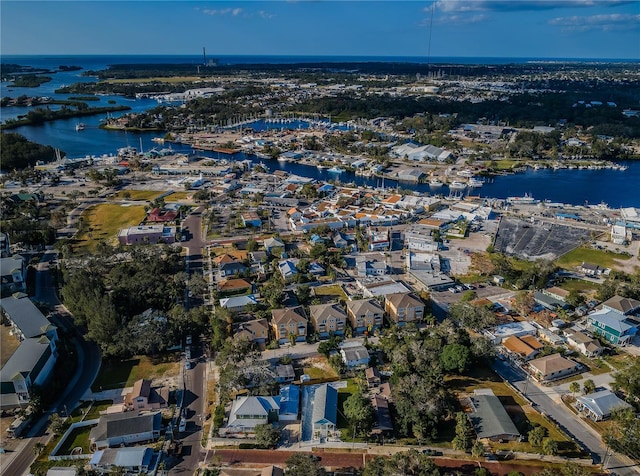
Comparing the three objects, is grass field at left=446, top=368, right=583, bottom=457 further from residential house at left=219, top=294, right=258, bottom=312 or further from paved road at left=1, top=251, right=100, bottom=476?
paved road at left=1, top=251, right=100, bottom=476

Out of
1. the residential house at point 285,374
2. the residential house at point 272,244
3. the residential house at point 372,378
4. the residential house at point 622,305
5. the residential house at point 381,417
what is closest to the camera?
the residential house at point 381,417

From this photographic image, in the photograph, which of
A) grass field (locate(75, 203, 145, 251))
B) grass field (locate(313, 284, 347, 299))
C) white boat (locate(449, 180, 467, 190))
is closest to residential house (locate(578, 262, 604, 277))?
grass field (locate(313, 284, 347, 299))

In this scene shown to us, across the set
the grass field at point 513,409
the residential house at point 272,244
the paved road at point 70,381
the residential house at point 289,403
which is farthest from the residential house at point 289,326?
the residential house at point 272,244

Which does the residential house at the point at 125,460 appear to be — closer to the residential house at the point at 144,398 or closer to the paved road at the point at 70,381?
the residential house at the point at 144,398

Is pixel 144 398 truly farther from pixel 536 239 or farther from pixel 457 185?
pixel 457 185

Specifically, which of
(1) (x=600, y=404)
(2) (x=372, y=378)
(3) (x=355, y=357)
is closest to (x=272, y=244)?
(3) (x=355, y=357)

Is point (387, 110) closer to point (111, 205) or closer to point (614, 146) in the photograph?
point (614, 146)
